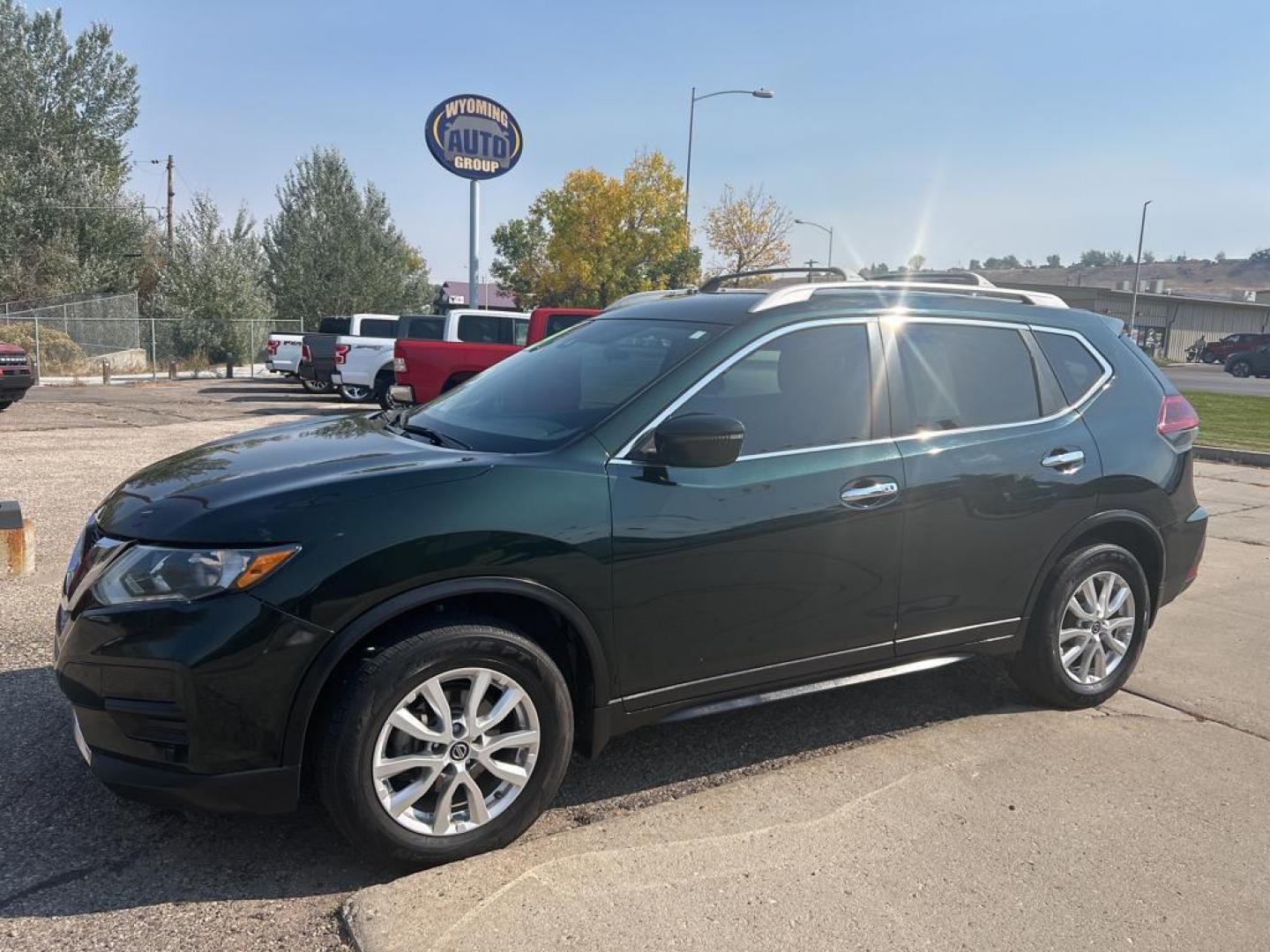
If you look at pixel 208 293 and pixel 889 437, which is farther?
pixel 208 293

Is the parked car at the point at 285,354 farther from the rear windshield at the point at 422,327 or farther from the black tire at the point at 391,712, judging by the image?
the black tire at the point at 391,712

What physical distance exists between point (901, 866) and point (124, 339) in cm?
3034

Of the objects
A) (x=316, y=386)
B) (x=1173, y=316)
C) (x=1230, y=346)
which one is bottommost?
(x=316, y=386)

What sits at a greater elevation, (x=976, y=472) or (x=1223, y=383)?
(x=976, y=472)

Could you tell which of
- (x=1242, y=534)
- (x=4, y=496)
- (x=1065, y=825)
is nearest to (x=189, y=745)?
(x=1065, y=825)

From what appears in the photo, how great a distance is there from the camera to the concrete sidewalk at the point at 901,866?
2658 mm

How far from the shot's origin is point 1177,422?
15.0 feet

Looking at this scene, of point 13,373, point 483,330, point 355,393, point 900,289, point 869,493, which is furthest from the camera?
point 355,393

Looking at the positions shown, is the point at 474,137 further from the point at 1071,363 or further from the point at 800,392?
the point at 800,392

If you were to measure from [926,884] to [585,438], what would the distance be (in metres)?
1.75

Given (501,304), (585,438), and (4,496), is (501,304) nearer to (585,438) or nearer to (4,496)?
(4,496)

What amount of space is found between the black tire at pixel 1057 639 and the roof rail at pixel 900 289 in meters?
1.20

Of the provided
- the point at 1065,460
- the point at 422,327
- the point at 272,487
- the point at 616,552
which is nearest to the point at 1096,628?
the point at 1065,460

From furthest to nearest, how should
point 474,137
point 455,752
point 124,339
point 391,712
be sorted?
1. point 124,339
2. point 474,137
3. point 455,752
4. point 391,712
